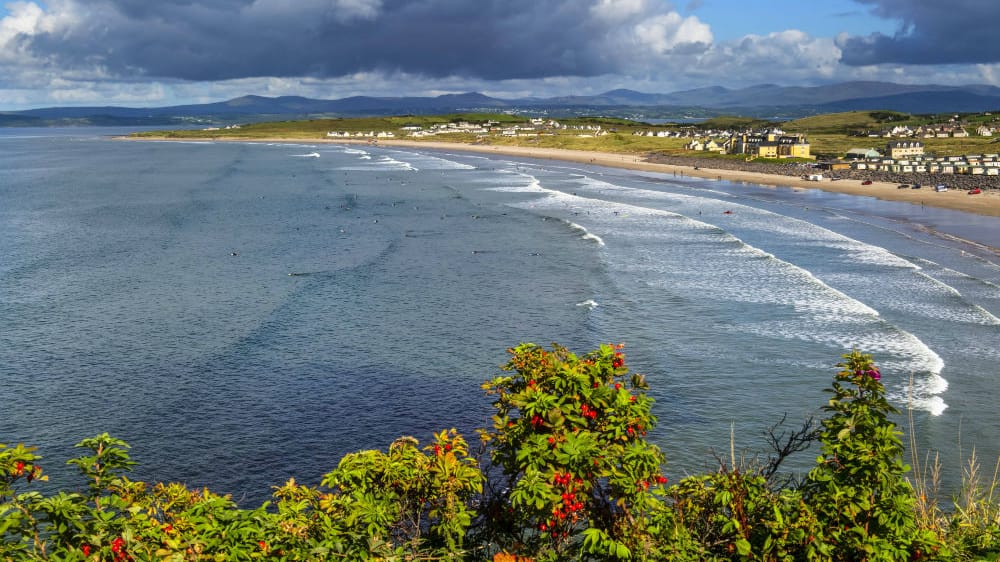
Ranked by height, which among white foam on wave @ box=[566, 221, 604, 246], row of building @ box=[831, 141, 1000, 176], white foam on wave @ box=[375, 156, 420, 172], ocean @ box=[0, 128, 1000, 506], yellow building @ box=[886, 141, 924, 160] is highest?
yellow building @ box=[886, 141, 924, 160]

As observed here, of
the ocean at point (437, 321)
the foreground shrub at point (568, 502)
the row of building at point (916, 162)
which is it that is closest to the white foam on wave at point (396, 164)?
the ocean at point (437, 321)

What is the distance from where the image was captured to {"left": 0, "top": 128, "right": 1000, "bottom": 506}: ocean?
28.5 meters

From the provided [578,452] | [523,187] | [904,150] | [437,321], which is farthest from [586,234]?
[904,150]

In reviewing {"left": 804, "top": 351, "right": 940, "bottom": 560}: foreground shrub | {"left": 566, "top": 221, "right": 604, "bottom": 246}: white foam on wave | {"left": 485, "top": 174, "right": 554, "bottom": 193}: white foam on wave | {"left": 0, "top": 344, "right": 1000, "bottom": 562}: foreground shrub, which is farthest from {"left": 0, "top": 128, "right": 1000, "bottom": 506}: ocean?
{"left": 485, "top": 174, "right": 554, "bottom": 193}: white foam on wave

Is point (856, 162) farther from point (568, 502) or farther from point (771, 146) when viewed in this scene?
point (568, 502)

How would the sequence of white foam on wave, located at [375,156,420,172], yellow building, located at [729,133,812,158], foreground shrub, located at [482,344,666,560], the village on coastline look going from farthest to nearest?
1. yellow building, located at [729,133,812,158]
2. white foam on wave, located at [375,156,420,172]
3. the village on coastline
4. foreground shrub, located at [482,344,666,560]

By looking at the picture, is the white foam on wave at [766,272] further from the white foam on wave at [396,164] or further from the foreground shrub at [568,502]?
the white foam on wave at [396,164]

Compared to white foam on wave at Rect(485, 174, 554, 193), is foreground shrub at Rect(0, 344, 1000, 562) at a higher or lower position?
higher

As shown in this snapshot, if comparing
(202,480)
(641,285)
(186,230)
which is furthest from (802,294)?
(186,230)

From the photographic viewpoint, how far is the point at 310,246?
66.7m

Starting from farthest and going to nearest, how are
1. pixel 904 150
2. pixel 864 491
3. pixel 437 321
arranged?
pixel 904 150
pixel 437 321
pixel 864 491

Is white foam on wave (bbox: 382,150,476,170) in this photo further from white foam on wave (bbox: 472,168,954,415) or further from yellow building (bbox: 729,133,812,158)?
white foam on wave (bbox: 472,168,954,415)

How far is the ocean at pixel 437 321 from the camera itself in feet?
93.5

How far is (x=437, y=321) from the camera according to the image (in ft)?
139
